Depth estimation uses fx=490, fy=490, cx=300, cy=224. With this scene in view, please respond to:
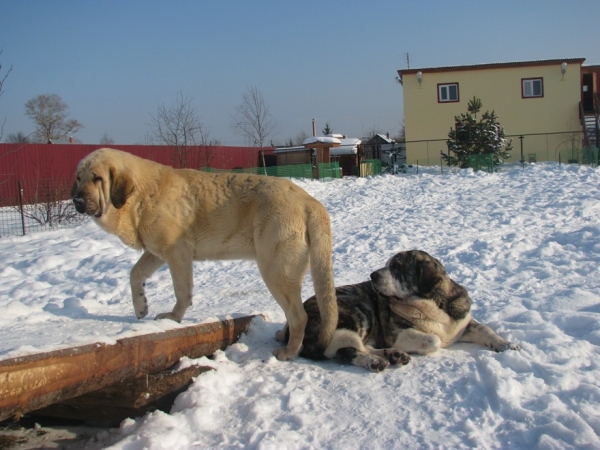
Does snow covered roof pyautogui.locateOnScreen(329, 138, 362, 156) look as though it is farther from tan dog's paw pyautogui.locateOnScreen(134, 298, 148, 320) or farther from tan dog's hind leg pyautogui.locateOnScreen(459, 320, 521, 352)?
tan dog's hind leg pyautogui.locateOnScreen(459, 320, 521, 352)

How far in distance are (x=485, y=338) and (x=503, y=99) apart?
32.9 meters

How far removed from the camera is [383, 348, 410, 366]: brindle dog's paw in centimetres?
393

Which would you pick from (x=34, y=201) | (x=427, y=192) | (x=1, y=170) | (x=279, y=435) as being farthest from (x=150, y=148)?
(x=279, y=435)

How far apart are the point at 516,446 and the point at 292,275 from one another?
7.11 feet

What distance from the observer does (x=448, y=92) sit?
3372cm

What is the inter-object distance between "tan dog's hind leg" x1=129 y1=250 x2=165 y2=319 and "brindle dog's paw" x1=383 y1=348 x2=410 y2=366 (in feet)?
8.40

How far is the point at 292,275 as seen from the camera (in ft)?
14.0

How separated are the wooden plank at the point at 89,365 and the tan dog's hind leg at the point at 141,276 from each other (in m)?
1.26

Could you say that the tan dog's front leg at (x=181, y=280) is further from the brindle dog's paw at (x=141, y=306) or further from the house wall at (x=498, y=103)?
the house wall at (x=498, y=103)

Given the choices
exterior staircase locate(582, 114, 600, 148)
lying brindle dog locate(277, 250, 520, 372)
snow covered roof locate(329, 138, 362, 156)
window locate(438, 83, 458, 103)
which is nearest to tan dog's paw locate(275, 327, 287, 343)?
lying brindle dog locate(277, 250, 520, 372)

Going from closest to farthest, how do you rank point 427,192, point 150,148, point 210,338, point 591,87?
point 210,338, point 427,192, point 150,148, point 591,87

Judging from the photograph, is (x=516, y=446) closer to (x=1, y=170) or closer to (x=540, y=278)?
(x=540, y=278)

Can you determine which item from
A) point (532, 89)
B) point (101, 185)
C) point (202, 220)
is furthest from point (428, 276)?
point (532, 89)

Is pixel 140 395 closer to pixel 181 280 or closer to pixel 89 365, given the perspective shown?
pixel 89 365
